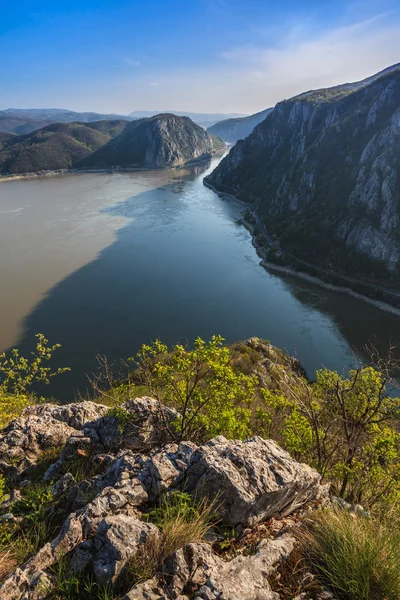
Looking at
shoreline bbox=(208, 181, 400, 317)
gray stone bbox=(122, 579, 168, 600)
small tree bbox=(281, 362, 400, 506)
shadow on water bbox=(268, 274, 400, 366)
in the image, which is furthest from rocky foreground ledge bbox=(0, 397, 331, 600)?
shoreline bbox=(208, 181, 400, 317)

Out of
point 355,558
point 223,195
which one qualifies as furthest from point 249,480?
point 223,195

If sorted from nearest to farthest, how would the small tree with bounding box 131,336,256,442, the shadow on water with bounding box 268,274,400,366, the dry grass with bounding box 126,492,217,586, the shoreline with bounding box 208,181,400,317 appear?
1. the dry grass with bounding box 126,492,217,586
2. the small tree with bounding box 131,336,256,442
3. the shadow on water with bounding box 268,274,400,366
4. the shoreline with bounding box 208,181,400,317

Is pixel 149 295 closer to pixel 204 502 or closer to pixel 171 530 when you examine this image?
pixel 204 502

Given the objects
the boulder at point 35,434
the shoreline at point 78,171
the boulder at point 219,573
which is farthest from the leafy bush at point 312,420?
the shoreline at point 78,171

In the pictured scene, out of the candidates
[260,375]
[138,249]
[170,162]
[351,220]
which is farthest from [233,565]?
[170,162]

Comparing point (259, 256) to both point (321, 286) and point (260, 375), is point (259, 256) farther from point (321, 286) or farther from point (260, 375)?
point (260, 375)

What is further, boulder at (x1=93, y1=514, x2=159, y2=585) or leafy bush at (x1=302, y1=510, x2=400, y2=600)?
boulder at (x1=93, y1=514, x2=159, y2=585)

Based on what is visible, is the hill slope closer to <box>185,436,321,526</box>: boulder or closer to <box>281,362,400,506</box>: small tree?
<box>281,362,400,506</box>: small tree
